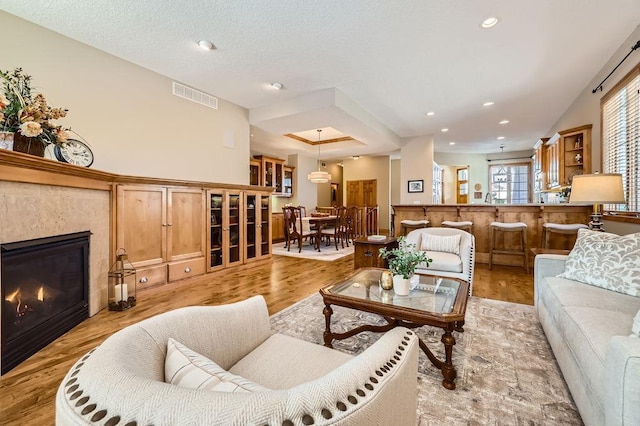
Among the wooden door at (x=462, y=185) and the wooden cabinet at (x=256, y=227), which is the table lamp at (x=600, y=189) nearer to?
the wooden cabinet at (x=256, y=227)

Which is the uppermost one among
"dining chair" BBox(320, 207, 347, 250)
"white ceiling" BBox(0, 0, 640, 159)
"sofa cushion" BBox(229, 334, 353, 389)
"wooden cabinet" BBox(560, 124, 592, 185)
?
"white ceiling" BBox(0, 0, 640, 159)

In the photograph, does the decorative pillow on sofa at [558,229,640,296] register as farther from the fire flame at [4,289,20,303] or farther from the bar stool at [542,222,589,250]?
the fire flame at [4,289,20,303]

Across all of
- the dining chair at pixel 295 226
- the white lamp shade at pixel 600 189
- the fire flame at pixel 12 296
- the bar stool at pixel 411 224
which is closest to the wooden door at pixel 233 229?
the dining chair at pixel 295 226

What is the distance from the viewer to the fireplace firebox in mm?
1844

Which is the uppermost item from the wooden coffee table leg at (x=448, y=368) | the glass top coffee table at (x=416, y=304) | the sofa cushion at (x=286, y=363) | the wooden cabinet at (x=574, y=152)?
the wooden cabinet at (x=574, y=152)

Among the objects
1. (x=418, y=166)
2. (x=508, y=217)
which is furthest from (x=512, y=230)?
(x=418, y=166)

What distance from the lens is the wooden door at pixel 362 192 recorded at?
9180 millimetres

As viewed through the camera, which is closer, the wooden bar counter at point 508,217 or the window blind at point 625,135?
the window blind at point 625,135

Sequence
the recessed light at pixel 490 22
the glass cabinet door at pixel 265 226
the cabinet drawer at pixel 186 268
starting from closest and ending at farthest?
1. the recessed light at pixel 490 22
2. the cabinet drawer at pixel 186 268
3. the glass cabinet door at pixel 265 226

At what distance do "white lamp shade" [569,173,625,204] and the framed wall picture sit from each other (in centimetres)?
401

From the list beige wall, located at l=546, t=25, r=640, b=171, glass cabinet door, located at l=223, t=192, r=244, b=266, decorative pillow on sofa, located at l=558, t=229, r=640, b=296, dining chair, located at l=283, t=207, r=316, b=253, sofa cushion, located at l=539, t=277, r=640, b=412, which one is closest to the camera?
sofa cushion, located at l=539, t=277, r=640, b=412

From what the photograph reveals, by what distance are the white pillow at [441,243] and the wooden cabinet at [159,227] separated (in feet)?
10.1

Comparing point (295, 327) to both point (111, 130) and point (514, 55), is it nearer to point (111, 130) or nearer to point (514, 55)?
→ point (111, 130)

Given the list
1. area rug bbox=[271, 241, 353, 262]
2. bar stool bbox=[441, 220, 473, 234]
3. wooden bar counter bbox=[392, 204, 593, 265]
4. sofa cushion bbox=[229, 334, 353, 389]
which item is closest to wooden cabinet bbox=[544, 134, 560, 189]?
wooden bar counter bbox=[392, 204, 593, 265]
